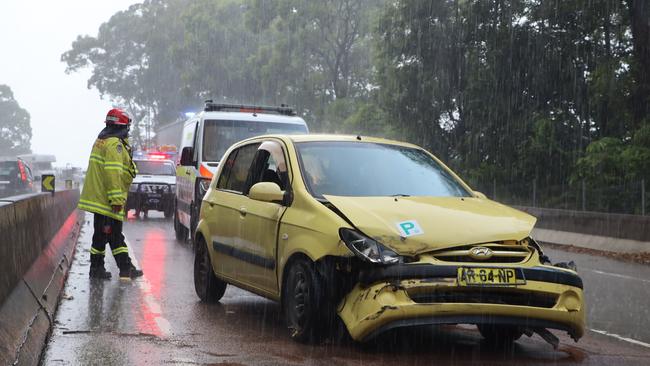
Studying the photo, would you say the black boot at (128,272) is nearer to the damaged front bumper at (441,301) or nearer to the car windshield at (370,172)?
the car windshield at (370,172)

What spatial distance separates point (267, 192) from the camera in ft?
25.3

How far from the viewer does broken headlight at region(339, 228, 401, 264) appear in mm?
6582

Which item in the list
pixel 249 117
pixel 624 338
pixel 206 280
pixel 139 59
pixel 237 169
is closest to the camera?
pixel 624 338

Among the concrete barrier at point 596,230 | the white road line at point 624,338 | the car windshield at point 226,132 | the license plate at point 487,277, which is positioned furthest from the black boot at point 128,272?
the concrete barrier at point 596,230

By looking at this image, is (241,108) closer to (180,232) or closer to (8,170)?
(180,232)

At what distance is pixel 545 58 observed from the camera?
29.2 metres

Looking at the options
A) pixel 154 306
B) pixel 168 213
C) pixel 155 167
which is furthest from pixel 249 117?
pixel 155 167

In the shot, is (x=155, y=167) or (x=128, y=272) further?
(x=155, y=167)

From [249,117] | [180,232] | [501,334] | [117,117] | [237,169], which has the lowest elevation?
[180,232]

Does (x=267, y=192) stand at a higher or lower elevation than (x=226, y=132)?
lower

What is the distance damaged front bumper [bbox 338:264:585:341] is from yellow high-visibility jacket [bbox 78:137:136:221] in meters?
4.99

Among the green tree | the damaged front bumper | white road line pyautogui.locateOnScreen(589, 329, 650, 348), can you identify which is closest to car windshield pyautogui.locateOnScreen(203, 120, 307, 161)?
white road line pyautogui.locateOnScreen(589, 329, 650, 348)

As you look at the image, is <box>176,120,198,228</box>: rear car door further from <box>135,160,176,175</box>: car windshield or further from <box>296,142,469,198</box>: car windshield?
<box>135,160,176,175</box>: car windshield

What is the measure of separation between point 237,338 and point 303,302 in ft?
2.58
